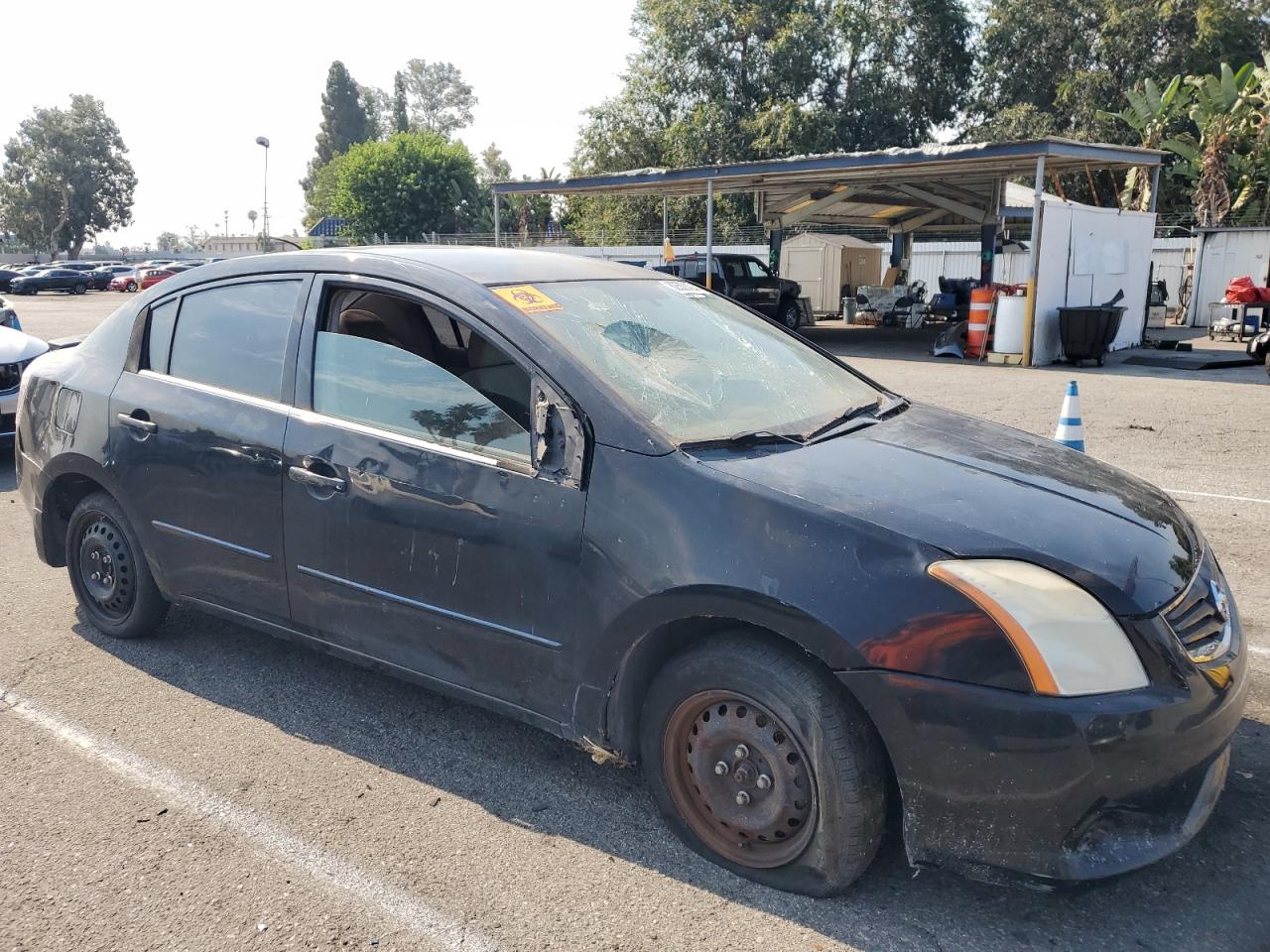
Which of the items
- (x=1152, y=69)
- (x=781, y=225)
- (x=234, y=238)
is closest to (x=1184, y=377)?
(x=781, y=225)

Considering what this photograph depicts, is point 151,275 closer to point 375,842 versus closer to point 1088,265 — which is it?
point 1088,265

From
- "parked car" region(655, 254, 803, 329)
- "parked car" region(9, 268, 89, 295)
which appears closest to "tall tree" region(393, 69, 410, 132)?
"parked car" region(9, 268, 89, 295)

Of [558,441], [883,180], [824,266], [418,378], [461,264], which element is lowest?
[558,441]

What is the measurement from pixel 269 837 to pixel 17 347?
276 inches

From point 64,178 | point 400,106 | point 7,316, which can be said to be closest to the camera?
point 7,316

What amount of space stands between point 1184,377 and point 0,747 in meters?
14.6

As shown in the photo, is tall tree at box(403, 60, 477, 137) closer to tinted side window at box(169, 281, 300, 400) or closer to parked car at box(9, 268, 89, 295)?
parked car at box(9, 268, 89, 295)

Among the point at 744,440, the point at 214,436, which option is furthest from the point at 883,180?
the point at 744,440

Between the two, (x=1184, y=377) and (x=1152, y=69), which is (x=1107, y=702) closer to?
(x=1184, y=377)

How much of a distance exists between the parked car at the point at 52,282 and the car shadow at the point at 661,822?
167 feet

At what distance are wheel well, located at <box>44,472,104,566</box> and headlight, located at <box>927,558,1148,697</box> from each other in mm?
3665

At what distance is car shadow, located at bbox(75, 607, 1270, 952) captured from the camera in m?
2.52

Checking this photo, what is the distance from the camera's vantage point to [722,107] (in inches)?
1569

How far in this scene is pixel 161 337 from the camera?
13.5 ft
